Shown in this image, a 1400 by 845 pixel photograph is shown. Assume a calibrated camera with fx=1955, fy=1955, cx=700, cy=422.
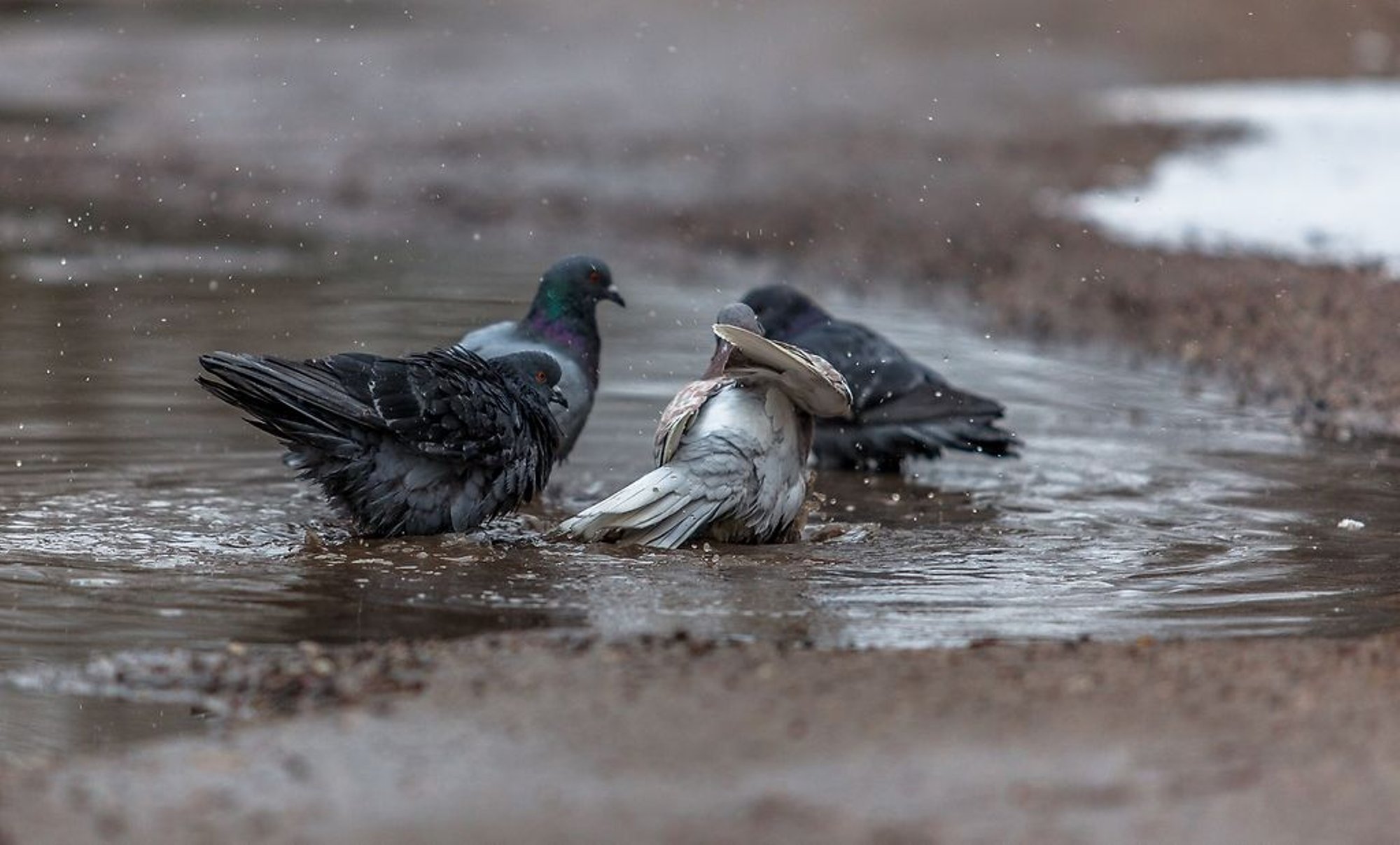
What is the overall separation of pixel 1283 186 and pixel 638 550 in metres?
9.78

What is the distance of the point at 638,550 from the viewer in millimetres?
6141

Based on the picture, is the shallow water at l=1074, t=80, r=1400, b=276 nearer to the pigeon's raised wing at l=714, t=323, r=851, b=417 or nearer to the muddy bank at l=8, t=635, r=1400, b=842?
the pigeon's raised wing at l=714, t=323, r=851, b=417

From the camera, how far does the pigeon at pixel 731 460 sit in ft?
20.1

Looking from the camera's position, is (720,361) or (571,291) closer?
(720,361)

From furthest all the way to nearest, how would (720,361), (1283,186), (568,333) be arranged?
1. (1283,186)
2. (568,333)
3. (720,361)

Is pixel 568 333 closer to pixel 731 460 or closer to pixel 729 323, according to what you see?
pixel 729 323

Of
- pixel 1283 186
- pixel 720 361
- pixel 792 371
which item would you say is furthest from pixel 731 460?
pixel 1283 186

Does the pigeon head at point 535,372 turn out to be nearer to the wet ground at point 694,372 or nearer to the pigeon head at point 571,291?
the wet ground at point 694,372

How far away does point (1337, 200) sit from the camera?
13523mm

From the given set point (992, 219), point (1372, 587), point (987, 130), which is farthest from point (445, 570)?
point (987, 130)

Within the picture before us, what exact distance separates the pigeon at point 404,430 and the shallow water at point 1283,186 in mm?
7160

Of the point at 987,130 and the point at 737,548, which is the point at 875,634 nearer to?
the point at 737,548

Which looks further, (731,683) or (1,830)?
(731,683)

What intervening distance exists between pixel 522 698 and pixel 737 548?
2075 mm
